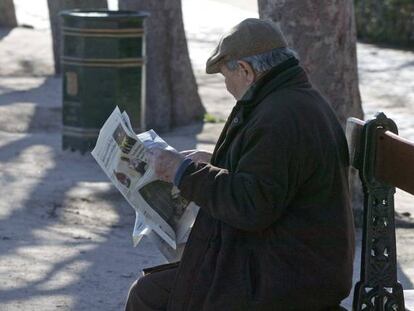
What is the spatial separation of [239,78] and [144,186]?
0.54 metres

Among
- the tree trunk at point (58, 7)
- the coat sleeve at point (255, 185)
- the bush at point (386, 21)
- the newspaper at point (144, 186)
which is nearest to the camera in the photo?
the coat sleeve at point (255, 185)

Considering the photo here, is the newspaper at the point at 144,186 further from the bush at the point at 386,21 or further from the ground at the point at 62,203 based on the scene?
the bush at the point at 386,21

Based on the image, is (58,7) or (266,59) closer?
(266,59)

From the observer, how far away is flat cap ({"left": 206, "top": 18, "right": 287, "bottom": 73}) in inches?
139

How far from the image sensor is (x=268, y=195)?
3.39 metres

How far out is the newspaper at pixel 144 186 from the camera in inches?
149

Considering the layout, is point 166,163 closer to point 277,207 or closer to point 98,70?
point 277,207

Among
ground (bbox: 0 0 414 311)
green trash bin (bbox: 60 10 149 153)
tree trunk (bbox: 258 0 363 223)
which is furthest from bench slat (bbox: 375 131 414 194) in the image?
green trash bin (bbox: 60 10 149 153)

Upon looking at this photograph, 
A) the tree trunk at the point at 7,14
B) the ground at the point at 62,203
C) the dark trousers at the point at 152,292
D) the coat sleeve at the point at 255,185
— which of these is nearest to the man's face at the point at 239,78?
the coat sleeve at the point at 255,185

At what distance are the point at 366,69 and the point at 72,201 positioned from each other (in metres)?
8.02

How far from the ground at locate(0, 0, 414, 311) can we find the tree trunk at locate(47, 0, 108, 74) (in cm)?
36

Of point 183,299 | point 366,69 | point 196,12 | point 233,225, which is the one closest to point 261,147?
point 233,225

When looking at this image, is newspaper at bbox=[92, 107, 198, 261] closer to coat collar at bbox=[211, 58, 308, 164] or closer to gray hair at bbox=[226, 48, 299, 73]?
coat collar at bbox=[211, 58, 308, 164]

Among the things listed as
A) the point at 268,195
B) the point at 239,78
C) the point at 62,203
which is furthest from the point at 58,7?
the point at 268,195
